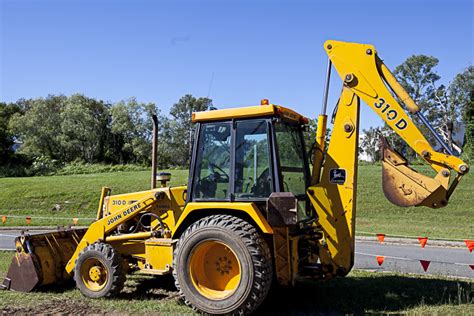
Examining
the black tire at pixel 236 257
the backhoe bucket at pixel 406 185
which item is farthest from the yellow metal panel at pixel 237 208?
the backhoe bucket at pixel 406 185

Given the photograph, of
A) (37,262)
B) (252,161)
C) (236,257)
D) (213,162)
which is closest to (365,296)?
(236,257)

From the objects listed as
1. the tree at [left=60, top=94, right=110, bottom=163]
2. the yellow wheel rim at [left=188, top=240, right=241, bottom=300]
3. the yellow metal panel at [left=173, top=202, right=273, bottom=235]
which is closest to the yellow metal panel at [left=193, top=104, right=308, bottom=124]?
the yellow metal panel at [left=173, top=202, right=273, bottom=235]

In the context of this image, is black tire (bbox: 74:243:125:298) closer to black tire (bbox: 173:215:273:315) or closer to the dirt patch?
the dirt patch

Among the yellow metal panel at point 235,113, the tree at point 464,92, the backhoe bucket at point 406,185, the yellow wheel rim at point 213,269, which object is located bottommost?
the yellow wheel rim at point 213,269

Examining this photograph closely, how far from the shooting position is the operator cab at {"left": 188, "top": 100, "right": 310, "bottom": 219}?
5.98 metres

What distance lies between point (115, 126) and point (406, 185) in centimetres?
5726

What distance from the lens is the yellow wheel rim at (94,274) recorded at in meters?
6.90

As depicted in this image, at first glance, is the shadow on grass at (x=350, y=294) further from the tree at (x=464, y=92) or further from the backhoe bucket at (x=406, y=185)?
the tree at (x=464, y=92)

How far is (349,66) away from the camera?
20.9ft

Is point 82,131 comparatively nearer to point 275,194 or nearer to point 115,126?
point 115,126

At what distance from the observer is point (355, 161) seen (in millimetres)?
6188

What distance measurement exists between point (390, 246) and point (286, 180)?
8.78 m

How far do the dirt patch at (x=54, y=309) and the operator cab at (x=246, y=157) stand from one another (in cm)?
208

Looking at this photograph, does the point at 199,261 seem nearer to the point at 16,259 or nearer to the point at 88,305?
the point at 88,305
